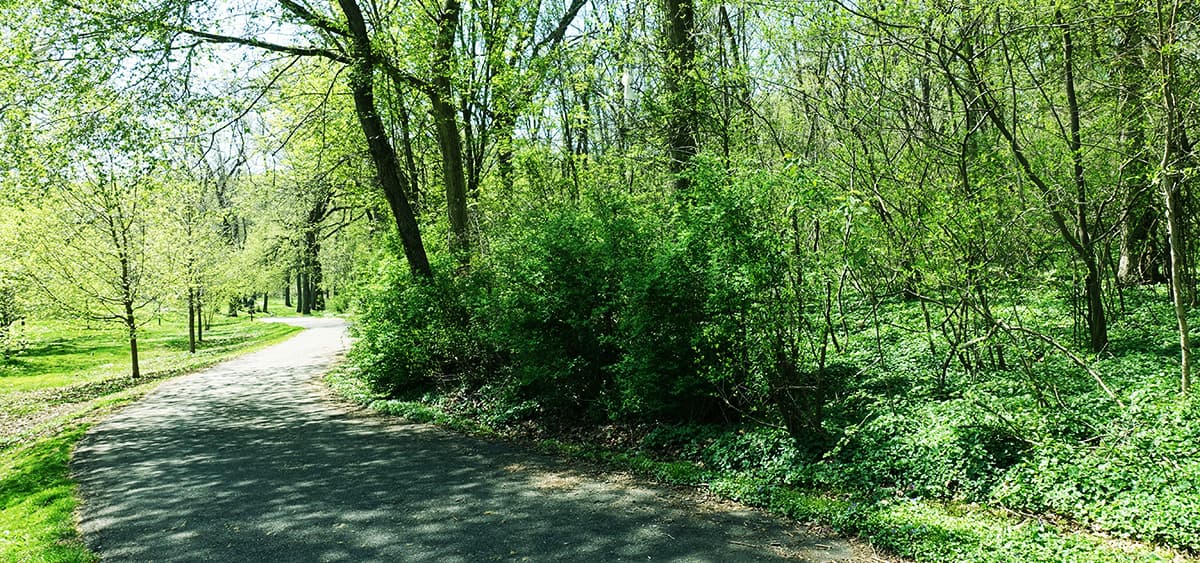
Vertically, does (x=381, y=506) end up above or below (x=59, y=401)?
above

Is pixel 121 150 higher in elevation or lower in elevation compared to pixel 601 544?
higher

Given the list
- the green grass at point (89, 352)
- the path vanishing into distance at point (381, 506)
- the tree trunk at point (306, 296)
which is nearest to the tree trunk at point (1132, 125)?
the path vanishing into distance at point (381, 506)

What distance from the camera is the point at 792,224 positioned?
683 centimetres

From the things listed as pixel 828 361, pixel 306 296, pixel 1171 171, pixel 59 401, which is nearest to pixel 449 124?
pixel 828 361

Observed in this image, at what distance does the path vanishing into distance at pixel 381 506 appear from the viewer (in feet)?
18.3

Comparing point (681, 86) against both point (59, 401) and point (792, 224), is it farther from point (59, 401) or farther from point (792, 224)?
point (59, 401)

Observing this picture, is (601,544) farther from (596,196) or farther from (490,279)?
(490,279)

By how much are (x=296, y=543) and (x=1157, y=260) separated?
1065 centimetres

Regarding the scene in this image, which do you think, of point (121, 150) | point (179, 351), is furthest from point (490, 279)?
point (179, 351)

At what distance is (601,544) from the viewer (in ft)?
18.3

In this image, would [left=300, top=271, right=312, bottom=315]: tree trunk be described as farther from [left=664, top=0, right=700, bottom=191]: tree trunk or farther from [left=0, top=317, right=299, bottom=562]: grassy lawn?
[left=664, top=0, right=700, bottom=191]: tree trunk

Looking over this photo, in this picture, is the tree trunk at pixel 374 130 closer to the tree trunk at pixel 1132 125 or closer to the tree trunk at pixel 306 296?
the tree trunk at pixel 1132 125

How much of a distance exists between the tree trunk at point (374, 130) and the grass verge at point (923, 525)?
762cm

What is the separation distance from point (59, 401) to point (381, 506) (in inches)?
619
